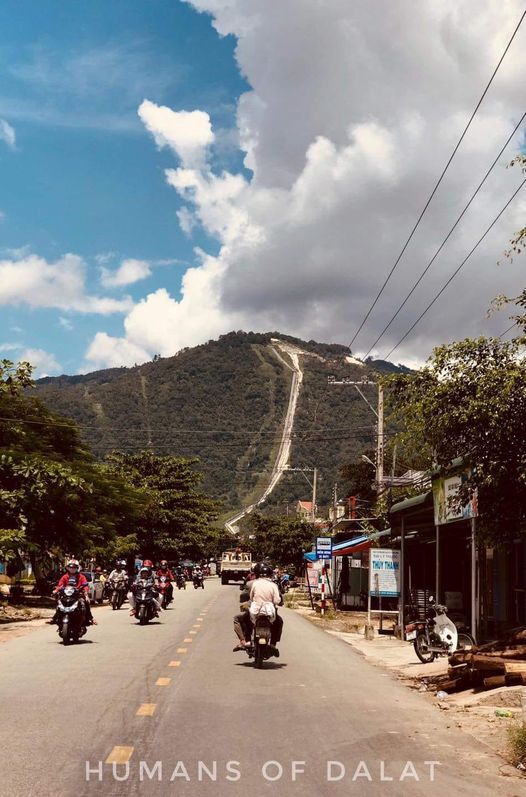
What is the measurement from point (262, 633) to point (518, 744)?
6.96 metres

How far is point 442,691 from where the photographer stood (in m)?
13.1

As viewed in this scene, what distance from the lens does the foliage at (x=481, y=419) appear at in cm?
1397

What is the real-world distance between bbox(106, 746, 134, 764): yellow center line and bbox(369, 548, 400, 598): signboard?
1898cm

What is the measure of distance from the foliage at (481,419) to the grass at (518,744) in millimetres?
5722

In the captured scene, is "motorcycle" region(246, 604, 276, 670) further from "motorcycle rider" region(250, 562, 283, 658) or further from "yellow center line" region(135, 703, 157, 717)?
"yellow center line" region(135, 703, 157, 717)

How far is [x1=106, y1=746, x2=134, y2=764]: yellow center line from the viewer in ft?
23.3

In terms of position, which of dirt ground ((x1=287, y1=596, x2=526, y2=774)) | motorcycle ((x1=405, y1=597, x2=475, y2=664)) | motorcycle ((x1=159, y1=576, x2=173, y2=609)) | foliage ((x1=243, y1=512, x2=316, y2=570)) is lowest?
dirt ground ((x1=287, y1=596, x2=526, y2=774))

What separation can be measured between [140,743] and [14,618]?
21.7 m

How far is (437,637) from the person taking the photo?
16750 mm

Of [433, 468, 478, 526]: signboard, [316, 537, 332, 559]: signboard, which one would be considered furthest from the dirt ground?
[316, 537, 332, 559]: signboard

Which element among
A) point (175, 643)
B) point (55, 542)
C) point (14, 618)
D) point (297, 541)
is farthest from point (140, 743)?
point (297, 541)

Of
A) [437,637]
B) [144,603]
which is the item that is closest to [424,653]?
[437,637]

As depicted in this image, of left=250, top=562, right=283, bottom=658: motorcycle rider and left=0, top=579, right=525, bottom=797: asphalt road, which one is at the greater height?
left=250, top=562, right=283, bottom=658: motorcycle rider

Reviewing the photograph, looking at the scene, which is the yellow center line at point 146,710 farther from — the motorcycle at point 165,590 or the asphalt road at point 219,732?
the motorcycle at point 165,590
